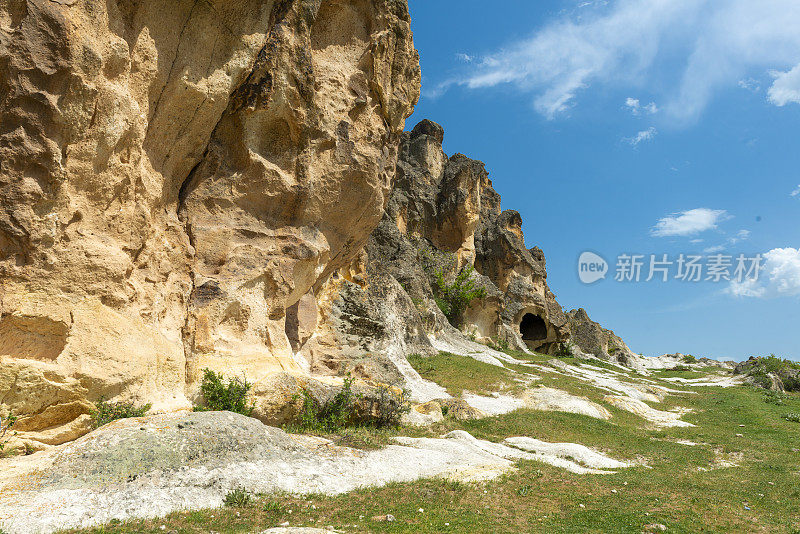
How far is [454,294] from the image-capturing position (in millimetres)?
56281

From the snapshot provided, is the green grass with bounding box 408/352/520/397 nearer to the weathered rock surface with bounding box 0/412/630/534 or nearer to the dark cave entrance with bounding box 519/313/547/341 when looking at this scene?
the weathered rock surface with bounding box 0/412/630/534

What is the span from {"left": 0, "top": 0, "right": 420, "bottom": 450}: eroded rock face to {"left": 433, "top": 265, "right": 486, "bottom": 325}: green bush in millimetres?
34127

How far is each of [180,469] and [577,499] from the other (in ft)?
28.7

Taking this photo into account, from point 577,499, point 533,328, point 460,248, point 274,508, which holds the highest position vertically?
point 460,248

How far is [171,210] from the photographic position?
629 inches

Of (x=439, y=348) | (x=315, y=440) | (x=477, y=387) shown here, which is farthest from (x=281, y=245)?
(x=439, y=348)

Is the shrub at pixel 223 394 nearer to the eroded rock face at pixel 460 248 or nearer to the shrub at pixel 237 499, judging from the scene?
the shrub at pixel 237 499

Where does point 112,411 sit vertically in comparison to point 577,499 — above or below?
above

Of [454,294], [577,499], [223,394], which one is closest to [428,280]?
[454,294]

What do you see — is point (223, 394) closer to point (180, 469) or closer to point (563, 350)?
point (180, 469)

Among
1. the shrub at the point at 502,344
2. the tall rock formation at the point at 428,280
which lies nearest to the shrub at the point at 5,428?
the tall rock formation at the point at 428,280

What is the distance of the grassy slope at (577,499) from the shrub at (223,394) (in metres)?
4.32

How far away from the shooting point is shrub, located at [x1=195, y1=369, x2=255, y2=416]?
14.1 m

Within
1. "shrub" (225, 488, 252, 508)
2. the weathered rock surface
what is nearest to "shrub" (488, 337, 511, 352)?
the weathered rock surface
